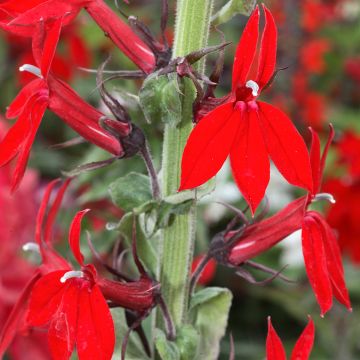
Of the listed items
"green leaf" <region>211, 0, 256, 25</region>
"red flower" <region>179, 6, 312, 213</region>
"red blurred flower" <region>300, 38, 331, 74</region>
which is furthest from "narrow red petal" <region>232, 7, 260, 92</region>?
"red blurred flower" <region>300, 38, 331, 74</region>

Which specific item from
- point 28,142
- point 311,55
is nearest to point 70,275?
point 28,142

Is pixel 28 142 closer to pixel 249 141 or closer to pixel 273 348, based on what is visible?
pixel 249 141

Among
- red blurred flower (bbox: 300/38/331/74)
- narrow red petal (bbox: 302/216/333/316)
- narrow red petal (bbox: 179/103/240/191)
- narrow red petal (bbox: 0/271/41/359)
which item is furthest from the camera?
red blurred flower (bbox: 300/38/331/74)

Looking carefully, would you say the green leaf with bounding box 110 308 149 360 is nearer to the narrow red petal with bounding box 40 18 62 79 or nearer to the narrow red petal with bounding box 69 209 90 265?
the narrow red petal with bounding box 69 209 90 265

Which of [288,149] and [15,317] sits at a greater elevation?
[288,149]

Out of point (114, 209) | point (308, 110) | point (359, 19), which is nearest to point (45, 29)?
point (114, 209)

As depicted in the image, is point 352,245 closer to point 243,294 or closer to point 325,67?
point 243,294

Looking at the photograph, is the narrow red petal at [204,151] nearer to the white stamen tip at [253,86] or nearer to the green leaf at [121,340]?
the white stamen tip at [253,86]
